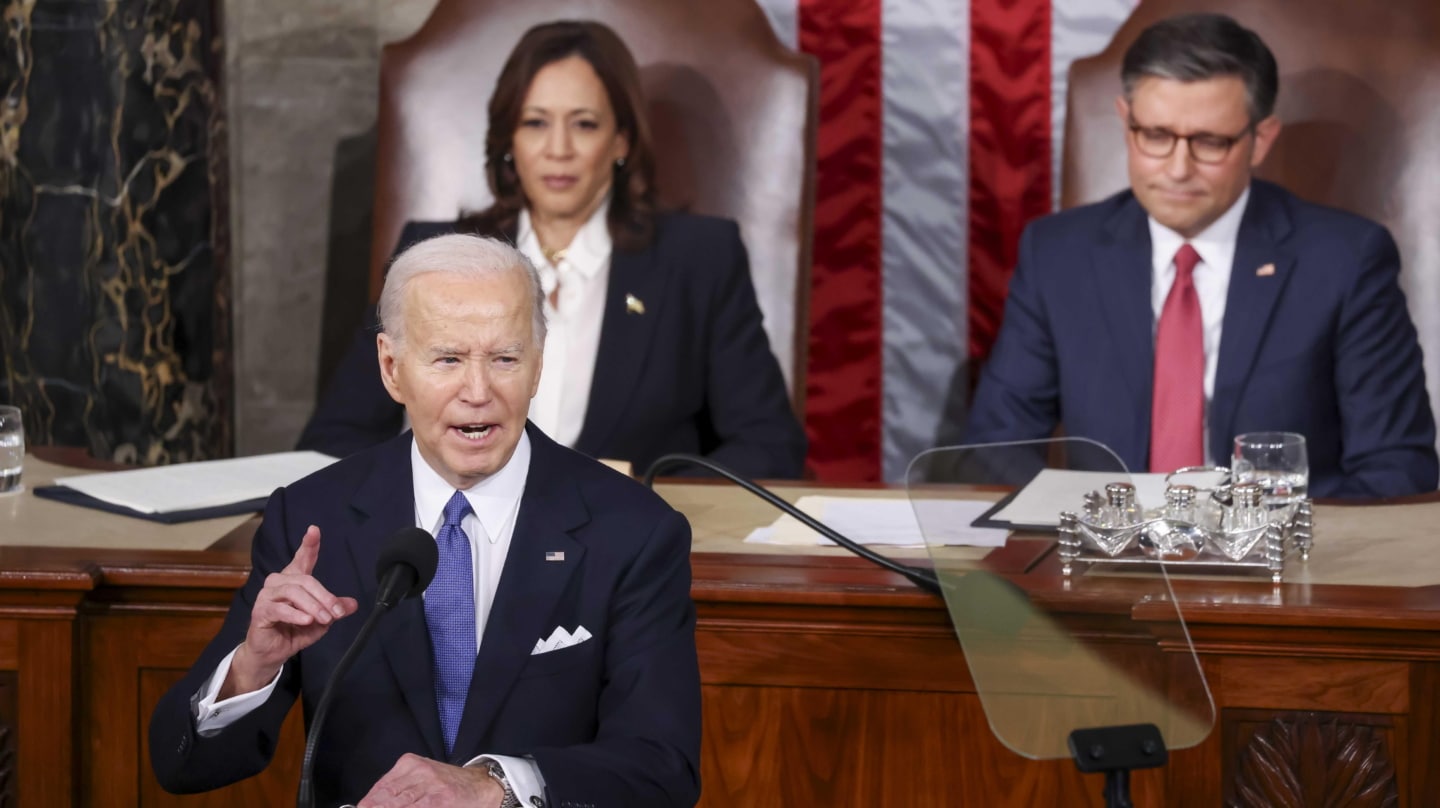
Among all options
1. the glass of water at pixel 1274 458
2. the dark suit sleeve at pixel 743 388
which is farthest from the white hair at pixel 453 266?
the dark suit sleeve at pixel 743 388

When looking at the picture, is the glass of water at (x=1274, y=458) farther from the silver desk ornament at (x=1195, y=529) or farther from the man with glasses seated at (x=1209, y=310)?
the man with glasses seated at (x=1209, y=310)

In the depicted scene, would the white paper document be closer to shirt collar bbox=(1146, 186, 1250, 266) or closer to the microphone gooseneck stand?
the microphone gooseneck stand

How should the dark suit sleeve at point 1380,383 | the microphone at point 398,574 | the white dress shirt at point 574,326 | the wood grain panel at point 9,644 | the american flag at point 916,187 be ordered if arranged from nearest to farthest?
the microphone at point 398,574, the wood grain panel at point 9,644, the dark suit sleeve at point 1380,383, the white dress shirt at point 574,326, the american flag at point 916,187

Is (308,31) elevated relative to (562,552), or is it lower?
elevated

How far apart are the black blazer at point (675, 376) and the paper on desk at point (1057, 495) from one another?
3.53 feet

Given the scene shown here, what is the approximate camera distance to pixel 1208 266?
351 cm

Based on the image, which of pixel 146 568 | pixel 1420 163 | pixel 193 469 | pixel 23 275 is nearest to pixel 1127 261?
pixel 1420 163

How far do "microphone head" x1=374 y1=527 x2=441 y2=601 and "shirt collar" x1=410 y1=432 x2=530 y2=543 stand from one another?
0.27 metres

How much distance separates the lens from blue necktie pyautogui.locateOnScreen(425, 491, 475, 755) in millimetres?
1730

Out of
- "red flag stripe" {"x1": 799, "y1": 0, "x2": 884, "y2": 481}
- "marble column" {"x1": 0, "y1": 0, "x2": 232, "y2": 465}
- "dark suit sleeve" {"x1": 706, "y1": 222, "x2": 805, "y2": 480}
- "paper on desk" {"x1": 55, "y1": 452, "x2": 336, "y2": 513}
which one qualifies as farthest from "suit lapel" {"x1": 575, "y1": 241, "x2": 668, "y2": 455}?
"marble column" {"x1": 0, "y1": 0, "x2": 232, "y2": 465}

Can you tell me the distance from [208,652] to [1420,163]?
119 inches

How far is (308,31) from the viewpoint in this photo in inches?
180

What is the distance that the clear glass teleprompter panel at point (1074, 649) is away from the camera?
1.55m

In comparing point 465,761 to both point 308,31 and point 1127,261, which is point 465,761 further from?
point 308,31
